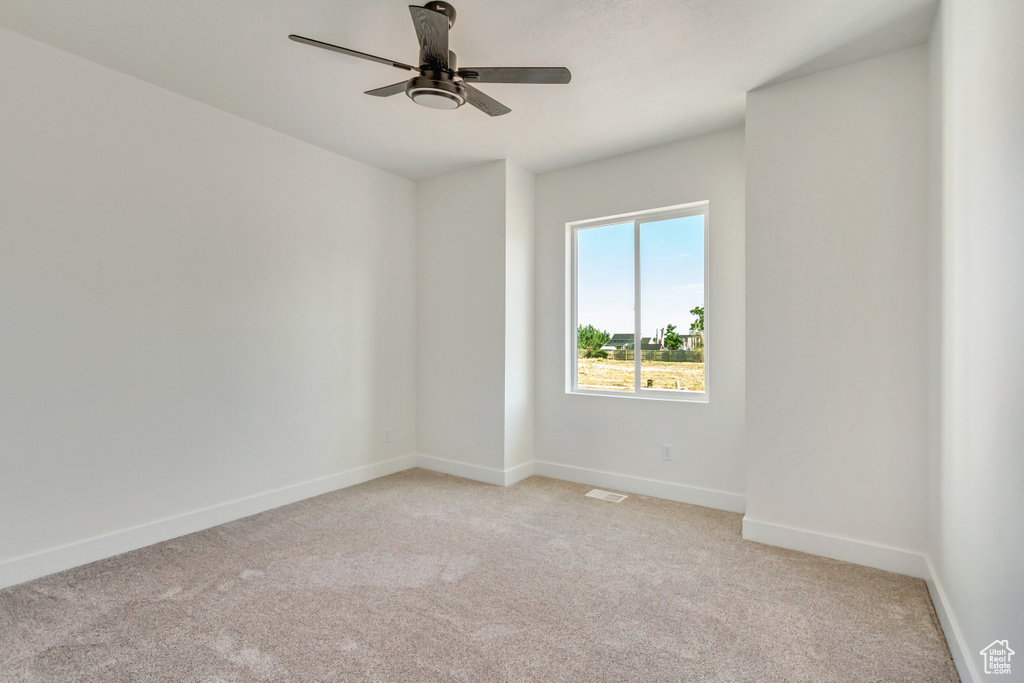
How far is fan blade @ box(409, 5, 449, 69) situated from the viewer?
6.44 ft

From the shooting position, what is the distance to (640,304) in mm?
4070

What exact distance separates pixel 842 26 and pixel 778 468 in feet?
7.51

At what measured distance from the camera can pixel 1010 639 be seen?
1.32 meters

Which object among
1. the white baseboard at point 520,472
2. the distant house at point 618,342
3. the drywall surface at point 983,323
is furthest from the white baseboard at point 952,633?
the white baseboard at point 520,472

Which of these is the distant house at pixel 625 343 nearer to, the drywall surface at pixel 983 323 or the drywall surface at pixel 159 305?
the drywall surface at pixel 983 323

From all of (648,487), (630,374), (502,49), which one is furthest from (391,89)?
(648,487)

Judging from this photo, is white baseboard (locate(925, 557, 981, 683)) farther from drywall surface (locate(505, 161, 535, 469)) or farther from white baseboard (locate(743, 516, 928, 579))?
drywall surface (locate(505, 161, 535, 469))

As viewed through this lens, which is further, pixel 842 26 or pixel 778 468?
pixel 778 468

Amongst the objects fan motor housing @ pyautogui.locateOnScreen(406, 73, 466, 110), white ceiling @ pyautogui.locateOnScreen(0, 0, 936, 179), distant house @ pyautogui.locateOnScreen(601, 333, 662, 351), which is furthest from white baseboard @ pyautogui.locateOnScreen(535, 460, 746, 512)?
fan motor housing @ pyautogui.locateOnScreen(406, 73, 466, 110)

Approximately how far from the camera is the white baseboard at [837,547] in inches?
99.7

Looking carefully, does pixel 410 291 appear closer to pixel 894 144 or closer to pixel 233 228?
pixel 233 228

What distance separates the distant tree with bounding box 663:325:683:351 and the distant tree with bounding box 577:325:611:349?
503mm

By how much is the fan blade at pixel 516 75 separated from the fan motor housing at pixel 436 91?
7cm

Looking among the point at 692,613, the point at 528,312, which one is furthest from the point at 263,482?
the point at 692,613
